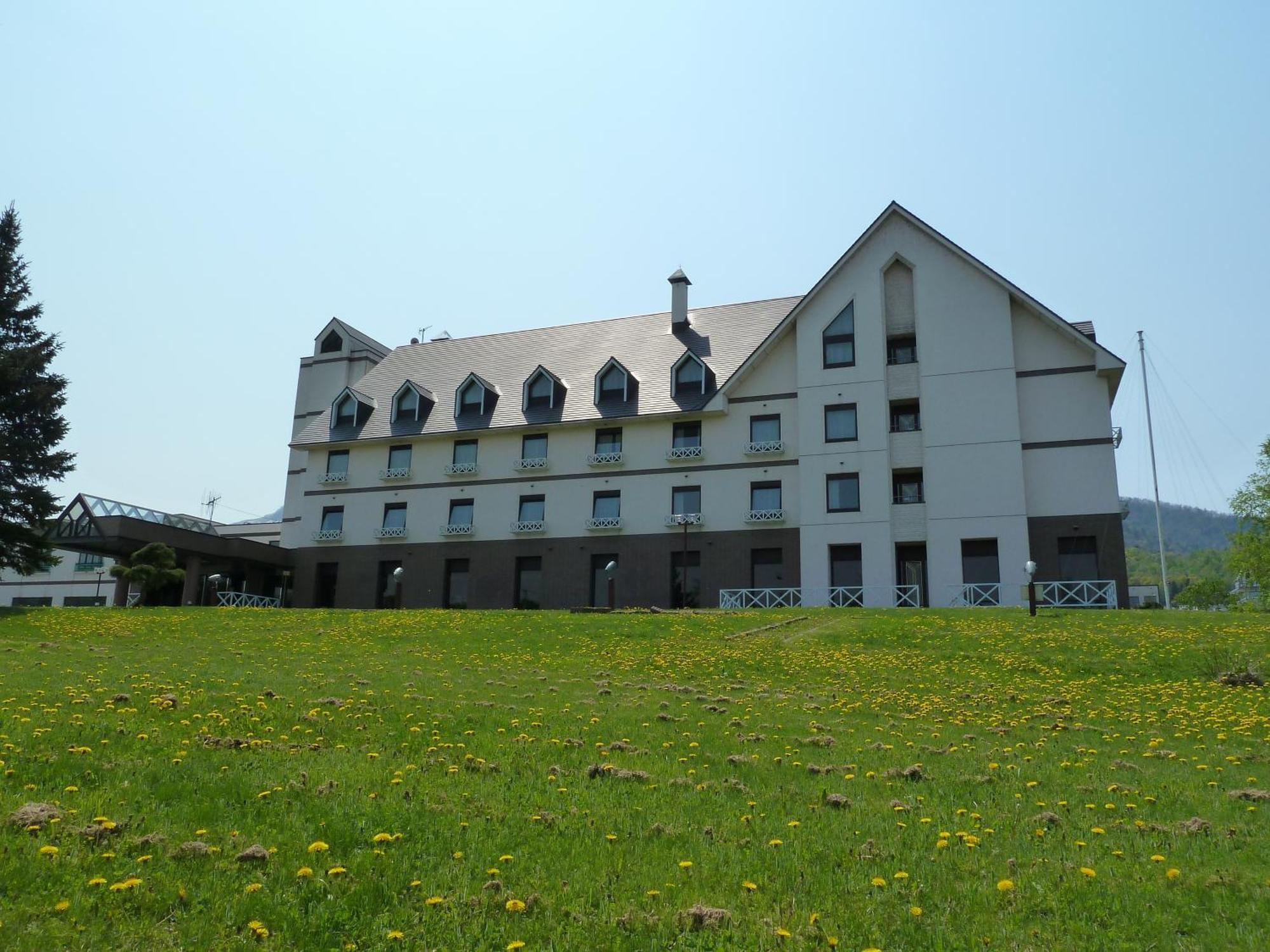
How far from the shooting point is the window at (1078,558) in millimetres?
37219

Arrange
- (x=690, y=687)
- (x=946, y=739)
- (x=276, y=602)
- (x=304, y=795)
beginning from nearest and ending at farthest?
(x=304, y=795)
(x=946, y=739)
(x=690, y=687)
(x=276, y=602)

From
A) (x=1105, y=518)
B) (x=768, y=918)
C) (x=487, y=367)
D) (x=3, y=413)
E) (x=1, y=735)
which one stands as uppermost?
(x=487, y=367)

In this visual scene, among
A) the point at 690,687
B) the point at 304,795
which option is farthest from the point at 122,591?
the point at 304,795

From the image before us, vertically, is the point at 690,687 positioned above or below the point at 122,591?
below

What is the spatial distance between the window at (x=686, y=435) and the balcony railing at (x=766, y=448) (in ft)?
8.71

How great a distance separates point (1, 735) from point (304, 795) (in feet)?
12.8

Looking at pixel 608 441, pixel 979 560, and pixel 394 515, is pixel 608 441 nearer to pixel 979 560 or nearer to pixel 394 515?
pixel 394 515

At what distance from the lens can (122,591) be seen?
43250mm

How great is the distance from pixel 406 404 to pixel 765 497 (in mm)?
21331

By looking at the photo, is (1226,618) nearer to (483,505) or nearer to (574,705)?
(574,705)

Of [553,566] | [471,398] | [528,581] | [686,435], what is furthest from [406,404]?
[686,435]

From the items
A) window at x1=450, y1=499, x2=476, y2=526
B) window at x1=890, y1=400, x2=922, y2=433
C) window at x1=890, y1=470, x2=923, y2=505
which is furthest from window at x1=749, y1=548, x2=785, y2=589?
window at x1=450, y1=499, x2=476, y2=526

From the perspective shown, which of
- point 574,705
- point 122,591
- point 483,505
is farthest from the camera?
point 483,505

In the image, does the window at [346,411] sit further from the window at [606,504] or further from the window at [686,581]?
the window at [686,581]
